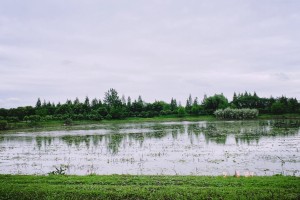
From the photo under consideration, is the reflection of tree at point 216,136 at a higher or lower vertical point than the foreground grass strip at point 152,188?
lower

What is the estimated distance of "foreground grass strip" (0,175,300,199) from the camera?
1259 cm

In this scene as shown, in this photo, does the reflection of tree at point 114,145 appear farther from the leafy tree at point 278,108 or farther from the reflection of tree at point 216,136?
the leafy tree at point 278,108

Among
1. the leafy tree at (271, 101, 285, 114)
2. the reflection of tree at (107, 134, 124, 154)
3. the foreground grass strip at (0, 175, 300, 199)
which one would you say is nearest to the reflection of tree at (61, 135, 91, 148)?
the reflection of tree at (107, 134, 124, 154)

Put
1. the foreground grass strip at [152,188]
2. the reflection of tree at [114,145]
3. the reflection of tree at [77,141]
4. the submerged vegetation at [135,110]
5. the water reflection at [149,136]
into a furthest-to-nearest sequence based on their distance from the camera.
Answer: the submerged vegetation at [135,110], the reflection of tree at [77,141], the water reflection at [149,136], the reflection of tree at [114,145], the foreground grass strip at [152,188]

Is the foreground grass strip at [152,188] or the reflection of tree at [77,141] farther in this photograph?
the reflection of tree at [77,141]

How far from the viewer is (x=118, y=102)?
14125 centimetres

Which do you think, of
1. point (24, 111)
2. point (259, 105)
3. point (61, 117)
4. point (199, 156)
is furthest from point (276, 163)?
point (259, 105)

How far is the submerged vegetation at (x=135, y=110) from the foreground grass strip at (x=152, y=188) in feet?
251

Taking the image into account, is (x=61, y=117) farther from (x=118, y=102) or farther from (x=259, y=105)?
(x=259, y=105)

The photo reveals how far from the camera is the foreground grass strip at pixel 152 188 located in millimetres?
12586

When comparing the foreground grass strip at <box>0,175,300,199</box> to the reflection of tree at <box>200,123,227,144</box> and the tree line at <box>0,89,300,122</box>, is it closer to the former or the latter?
the reflection of tree at <box>200,123,227,144</box>

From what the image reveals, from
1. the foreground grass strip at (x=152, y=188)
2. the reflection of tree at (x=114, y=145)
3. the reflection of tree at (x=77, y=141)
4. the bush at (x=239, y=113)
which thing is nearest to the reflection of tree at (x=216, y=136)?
the reflection of tree at (x=114, y=145)

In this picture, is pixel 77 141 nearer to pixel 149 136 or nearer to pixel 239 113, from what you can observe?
pixel 149 136

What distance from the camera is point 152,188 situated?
13.8 metres
